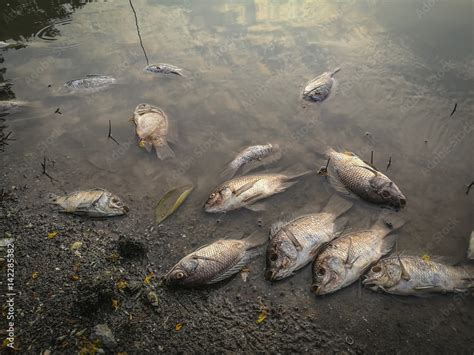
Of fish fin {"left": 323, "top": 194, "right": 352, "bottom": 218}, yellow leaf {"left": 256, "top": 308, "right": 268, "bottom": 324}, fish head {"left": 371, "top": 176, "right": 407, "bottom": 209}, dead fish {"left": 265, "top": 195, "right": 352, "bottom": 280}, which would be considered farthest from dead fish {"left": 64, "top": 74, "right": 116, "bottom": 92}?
fish head {"left": 371, "top": 176, "right": 407, "bottom": 209}

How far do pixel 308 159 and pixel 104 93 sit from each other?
478 cm

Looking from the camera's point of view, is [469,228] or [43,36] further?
[43,36]

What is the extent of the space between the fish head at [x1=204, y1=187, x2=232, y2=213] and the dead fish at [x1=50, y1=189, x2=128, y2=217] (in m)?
1.32

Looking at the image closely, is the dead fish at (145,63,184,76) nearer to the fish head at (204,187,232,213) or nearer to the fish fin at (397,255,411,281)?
the fish head at (204,187,232,213)

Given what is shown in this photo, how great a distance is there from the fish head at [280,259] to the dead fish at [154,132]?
8.70ft

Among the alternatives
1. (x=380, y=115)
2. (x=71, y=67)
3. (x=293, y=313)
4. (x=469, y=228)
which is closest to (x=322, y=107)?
(x=380, y=115)

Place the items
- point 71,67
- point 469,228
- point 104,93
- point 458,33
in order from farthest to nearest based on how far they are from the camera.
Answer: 1. point 458,33
2. point 71,67
3. point 104,93
4. point 469,228

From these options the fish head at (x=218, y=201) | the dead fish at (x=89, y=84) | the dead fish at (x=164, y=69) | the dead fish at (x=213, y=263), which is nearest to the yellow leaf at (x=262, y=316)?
the dead fish at (x=213, y=263)

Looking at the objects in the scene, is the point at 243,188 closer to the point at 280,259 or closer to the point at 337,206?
the point at 280,259

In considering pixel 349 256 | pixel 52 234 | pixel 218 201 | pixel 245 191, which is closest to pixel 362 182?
pixel 349 256

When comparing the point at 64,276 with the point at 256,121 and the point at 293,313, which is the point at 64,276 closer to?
the point at 293,313

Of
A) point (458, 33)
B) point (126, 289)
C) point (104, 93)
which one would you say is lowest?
point (126, 289)

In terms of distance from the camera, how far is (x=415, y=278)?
4.23 m

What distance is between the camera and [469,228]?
4.92m
